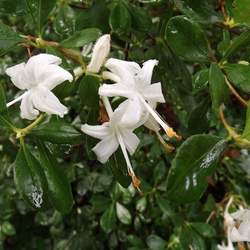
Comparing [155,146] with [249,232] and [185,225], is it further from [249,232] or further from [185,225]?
[249,232]

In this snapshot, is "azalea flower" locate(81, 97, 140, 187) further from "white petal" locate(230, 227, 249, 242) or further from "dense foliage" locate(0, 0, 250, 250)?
"white petal" locate(230, 227, 249, 242)

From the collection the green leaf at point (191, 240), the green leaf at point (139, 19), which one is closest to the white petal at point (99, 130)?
the green leaf at point (139, 19)

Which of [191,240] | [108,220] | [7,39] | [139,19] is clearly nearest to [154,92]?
[7,39]

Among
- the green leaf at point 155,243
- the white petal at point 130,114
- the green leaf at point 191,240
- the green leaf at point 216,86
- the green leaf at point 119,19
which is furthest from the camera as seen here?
the green leaf at point 155,243

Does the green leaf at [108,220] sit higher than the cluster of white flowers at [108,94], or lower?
lower

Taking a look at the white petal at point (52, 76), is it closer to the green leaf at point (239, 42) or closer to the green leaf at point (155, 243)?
the green leaf at point (239, 42)

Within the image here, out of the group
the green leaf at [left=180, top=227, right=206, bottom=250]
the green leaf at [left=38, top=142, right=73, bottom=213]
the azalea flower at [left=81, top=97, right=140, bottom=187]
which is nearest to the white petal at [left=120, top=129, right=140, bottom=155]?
the azalea flower at [left=81, top=97, right=140, bottom=187]

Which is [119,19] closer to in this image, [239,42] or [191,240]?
[239,42]
